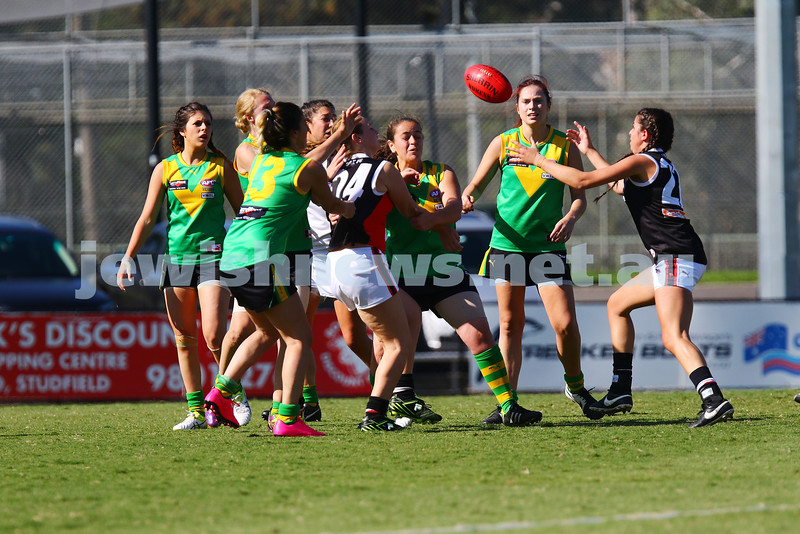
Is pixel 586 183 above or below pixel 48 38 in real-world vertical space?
below

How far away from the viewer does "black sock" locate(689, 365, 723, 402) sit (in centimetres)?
643

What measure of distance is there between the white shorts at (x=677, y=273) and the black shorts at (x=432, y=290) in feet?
3.87

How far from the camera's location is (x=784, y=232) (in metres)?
11.7

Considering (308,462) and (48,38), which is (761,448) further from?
(48,38)

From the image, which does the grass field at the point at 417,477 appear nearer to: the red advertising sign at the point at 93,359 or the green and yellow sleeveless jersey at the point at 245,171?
the green and yellow sleeveless jersey at the point at 245,171

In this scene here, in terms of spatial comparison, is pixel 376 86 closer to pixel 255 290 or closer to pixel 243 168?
pixel 243 168

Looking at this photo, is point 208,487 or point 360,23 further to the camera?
point 360,23

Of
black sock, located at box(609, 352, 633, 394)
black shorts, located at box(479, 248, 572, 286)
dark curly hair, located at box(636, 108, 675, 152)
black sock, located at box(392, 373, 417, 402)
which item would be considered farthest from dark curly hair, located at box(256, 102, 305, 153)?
black sock, located at box(609, 352, 633, 394)

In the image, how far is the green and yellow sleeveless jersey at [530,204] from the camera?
6.86 meters

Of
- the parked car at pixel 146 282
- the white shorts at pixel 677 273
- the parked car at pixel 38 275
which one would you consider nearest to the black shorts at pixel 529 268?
the white shorts at pixel 677 273

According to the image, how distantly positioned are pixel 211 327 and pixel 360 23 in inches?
Answer: 344

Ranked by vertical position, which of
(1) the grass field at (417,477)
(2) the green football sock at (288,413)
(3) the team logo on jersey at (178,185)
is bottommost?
(1) the grass field at (417,477)

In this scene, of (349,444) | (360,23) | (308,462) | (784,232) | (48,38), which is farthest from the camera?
(48,38)

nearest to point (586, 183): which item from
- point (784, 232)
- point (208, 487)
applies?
point (208, 487)
